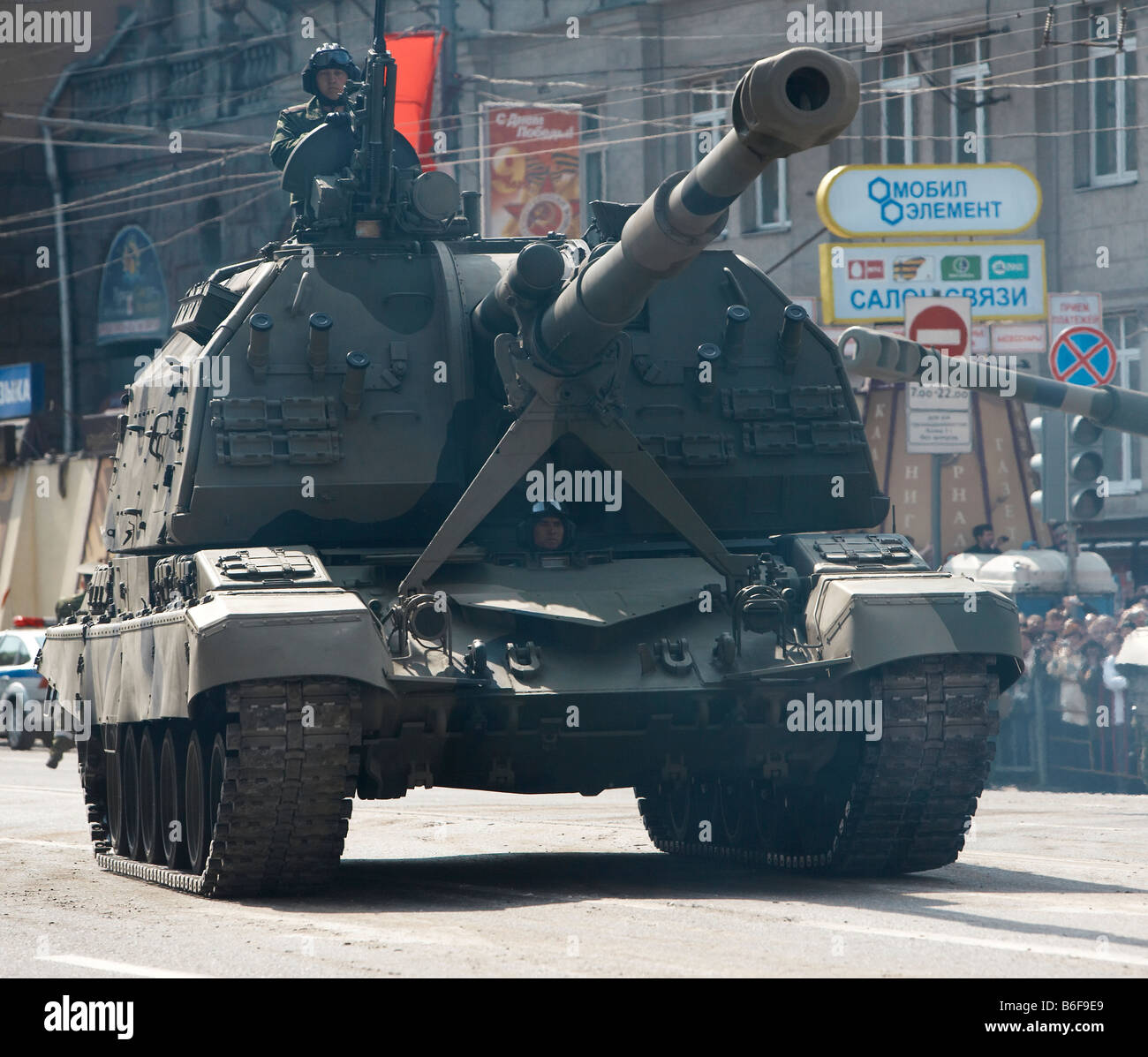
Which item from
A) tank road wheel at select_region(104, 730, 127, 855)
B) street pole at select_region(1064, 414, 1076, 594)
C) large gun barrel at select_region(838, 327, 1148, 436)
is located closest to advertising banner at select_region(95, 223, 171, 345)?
street pole at select_region(1064, 414, 1076, 594)

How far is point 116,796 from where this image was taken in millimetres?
13789

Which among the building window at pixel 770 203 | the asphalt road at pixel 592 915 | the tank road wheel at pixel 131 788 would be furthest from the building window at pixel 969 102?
the tank road wheel at pixel 131 788

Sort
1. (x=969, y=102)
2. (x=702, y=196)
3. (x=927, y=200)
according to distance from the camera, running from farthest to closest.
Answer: (x=969, y=102)
(x=927, y=200)
(x=702, y=196)

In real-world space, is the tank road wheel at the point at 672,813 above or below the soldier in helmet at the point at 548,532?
below

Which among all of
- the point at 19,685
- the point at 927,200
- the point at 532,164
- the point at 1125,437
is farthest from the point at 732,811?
the point at 532,164

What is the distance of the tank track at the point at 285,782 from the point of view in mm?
10125

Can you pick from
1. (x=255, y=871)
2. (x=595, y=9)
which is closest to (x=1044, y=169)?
(x=595, y=9)

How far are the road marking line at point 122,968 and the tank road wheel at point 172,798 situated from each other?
125 inches

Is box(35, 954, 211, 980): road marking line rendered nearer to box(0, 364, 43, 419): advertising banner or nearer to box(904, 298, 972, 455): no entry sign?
box(904, 298, 972, 455): no entry sign

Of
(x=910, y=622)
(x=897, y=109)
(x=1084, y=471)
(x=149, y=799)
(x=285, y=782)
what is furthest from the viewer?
(x=897, y=109)

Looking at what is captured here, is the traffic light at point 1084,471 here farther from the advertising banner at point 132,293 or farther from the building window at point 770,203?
the advertising banner at point 132,293

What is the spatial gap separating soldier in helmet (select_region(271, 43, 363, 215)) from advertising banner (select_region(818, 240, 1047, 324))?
39.2 feet

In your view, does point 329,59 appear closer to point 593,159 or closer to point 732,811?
point 732,811

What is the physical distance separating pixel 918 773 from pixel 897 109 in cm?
2177
